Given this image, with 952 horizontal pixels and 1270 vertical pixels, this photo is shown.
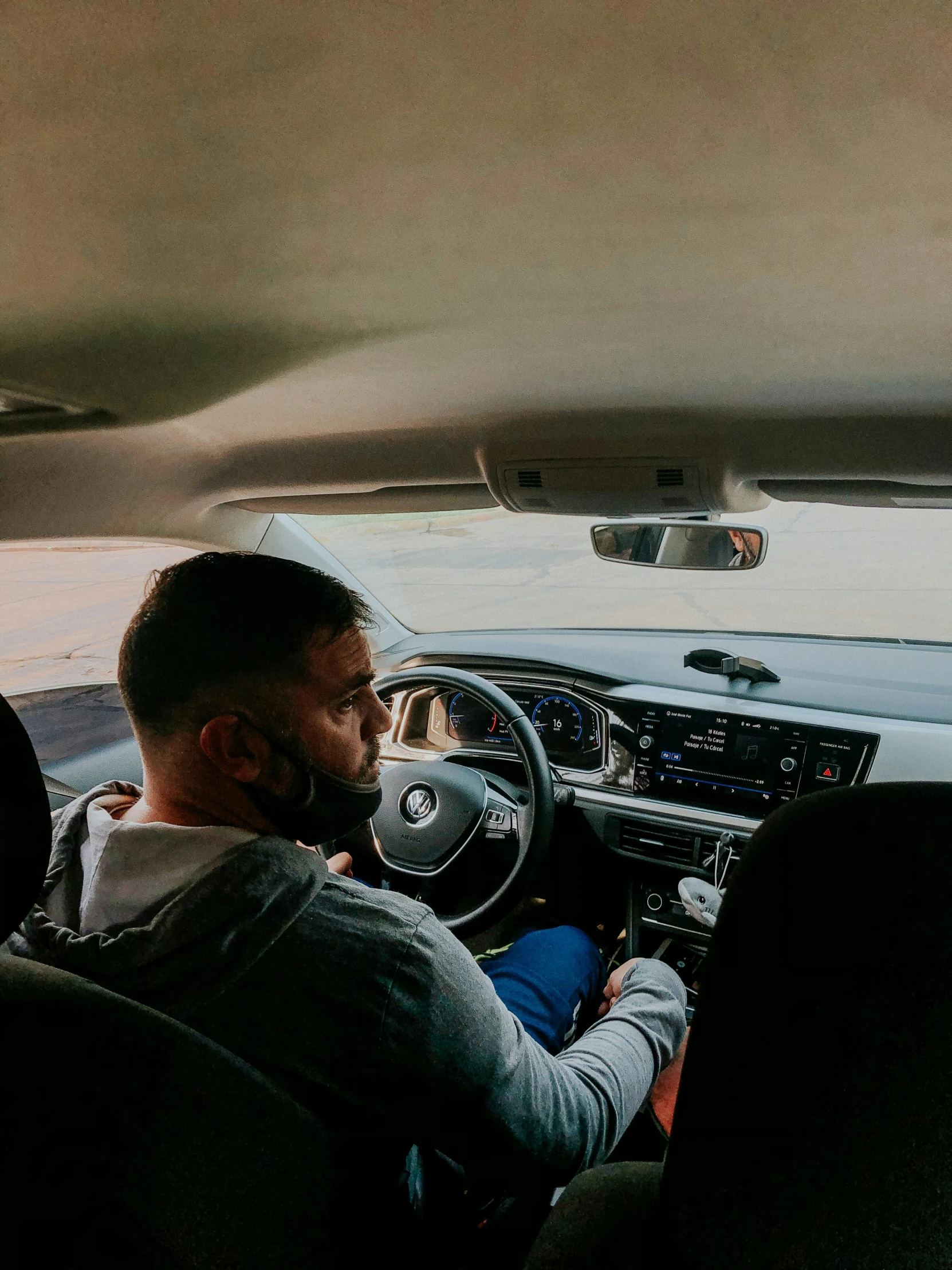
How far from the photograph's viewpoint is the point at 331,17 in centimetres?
72

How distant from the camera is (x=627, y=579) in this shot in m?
4.87

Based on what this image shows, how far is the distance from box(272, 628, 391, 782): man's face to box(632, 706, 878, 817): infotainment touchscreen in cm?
147

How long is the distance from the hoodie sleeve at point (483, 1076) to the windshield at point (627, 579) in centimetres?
184

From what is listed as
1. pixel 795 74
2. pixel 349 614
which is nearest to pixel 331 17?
pixel 795 74

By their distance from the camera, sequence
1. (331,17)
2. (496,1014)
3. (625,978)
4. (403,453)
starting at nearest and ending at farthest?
(331,17)
(496,1014)
(625,978)
(403,453)

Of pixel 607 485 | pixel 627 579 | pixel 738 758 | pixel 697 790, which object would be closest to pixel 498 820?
pixel 697 790

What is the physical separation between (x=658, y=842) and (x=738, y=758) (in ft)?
1.40

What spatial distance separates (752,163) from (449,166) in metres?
0.34

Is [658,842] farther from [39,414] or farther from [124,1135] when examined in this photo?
[39,414]

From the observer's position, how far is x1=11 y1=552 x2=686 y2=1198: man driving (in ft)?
4.17

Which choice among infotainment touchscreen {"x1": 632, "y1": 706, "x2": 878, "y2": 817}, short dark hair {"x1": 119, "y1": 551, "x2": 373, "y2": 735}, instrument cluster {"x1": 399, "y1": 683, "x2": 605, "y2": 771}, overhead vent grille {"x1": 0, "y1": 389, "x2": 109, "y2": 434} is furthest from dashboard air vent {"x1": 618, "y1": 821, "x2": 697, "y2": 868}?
overhead vent grille {"x1": 0, "y1": 389, "x2": 109, "y2": 434}

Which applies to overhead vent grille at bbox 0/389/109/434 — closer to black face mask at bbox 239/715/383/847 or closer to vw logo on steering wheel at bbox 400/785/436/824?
black face mask at bbox 239/715/383/847

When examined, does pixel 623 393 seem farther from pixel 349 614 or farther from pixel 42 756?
pixel 42 756

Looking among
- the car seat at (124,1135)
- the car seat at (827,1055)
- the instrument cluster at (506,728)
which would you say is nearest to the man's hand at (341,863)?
the instrument cluster at (506,728)
